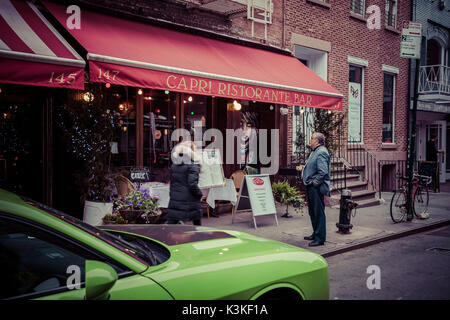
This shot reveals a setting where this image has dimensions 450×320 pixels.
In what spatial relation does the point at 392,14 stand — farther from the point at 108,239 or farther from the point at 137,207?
the point at 108,239

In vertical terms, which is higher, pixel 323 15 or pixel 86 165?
pixel 323 15

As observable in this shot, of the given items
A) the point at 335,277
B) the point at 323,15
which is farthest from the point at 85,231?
the point at 323,15

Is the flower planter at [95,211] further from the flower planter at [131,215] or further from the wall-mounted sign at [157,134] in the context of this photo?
the wall-mounted sign at [157,134]

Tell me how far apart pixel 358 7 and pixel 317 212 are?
10.6 m

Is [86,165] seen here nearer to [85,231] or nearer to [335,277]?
[335,277]

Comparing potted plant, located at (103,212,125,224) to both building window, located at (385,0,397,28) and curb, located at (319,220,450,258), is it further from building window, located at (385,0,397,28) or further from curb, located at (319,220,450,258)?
building window, located at (385,0,397,28)

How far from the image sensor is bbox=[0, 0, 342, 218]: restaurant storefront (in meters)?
6.14

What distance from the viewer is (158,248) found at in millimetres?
2973

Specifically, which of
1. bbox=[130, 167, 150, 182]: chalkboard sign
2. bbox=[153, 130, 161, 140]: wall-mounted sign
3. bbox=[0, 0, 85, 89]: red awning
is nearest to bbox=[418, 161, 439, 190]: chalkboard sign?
bbox=[153, 130, 161, 140]: wall-mounted sign

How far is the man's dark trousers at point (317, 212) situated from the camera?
22.5 ft

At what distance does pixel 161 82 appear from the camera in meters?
6.57

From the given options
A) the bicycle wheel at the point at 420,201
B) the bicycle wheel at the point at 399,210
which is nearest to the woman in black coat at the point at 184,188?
the bicycle wheel at the point at 399,210

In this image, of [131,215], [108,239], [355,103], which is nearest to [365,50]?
[355,103]

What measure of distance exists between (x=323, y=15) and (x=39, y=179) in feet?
33.1
